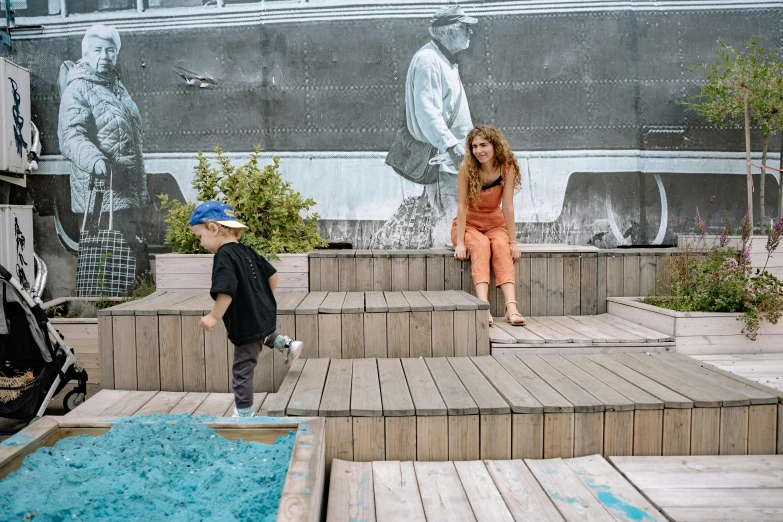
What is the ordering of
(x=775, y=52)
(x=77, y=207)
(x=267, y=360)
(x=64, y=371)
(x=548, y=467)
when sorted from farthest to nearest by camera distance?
(x=77, y=207) < (x=775, y=52) < (x=64, y=371) < (x=267, y=360) < (x=548, y=467)

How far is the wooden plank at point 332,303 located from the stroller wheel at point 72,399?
1866 millimetres

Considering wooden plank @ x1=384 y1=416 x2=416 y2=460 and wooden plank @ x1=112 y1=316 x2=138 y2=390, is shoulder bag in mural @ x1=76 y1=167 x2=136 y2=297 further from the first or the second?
wooden plank @ x1=384 y1=416 x2=416 y2=460

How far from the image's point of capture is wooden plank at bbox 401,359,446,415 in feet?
7.87

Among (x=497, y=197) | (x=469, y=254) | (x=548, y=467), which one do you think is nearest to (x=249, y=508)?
(x=548, y=467)

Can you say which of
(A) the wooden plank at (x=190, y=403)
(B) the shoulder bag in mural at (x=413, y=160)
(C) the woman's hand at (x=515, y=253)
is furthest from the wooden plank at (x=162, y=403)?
(B) the shoulder bag in mural at (x=413, y=160)

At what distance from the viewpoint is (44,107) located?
A: 230 inches

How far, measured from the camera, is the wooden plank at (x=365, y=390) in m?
2.38

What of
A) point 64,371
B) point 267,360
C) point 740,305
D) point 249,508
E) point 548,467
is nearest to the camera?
point 249,508

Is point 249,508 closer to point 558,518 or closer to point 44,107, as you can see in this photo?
point 558,518

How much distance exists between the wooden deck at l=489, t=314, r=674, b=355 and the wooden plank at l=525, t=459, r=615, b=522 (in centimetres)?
116

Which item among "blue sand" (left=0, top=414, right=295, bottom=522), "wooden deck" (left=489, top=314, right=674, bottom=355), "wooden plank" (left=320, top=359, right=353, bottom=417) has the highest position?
"wooden deck" (left=489, top=314, right=674, bottom=355)

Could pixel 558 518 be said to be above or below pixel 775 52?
below

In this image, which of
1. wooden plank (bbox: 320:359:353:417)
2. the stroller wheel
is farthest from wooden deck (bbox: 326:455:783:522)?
the stroller wheel

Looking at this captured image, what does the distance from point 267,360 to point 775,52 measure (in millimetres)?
5686
